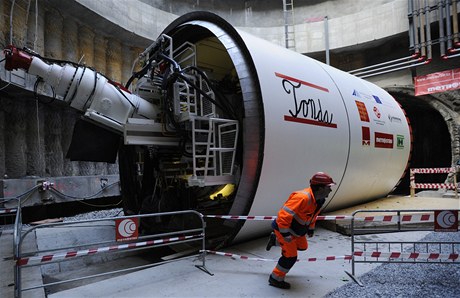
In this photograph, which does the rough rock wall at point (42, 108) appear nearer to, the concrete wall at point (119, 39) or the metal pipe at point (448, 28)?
the concrete wall at point (119, 39)

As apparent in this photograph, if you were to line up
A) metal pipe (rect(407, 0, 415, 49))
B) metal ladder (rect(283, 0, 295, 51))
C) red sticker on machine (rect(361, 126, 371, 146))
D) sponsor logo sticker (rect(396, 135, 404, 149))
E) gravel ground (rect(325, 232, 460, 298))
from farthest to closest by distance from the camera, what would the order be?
metal ladder (rect(283, 0, 295, 51)) → metal pipe (rect(407, 0, 415, 49)) → sponsor logo sticker (rect(396, 135, 404, 149)) → red sticker on machine (rect(361, 126, 371, 146)) → gravel ground (rect(325, 232, 460, 298))

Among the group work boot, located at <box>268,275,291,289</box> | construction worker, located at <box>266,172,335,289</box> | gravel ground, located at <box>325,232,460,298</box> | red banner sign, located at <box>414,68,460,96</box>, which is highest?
red banner sign, located at <box>414,68,460,96</box>

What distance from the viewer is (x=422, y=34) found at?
1151 centimetres


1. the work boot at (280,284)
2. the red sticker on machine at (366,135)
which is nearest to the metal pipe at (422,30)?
the red sticker on machine at (366,135)

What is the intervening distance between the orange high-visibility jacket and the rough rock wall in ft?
21.9

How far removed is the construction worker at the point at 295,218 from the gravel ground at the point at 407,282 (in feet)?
1.62

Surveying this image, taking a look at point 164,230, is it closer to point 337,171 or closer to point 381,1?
point 337,171

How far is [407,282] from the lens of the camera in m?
3.24

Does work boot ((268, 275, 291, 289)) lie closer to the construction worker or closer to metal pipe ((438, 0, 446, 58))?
the construction worker

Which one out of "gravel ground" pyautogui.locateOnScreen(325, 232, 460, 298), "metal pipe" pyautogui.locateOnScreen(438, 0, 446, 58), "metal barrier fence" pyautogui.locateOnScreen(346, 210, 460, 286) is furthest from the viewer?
"metal pipe" pyautogui.locateOnScreen(438, 0, 446, 58)

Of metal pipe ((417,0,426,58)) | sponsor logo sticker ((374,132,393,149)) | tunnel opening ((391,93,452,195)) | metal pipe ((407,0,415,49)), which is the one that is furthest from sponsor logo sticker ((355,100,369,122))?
tunnel opening ((391,93,452,195))

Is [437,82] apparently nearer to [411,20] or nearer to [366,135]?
[411,20]

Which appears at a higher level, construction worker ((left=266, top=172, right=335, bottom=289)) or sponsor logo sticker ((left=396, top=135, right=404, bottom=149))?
sponsor logo sticker ((left=396, top=135, right=404, bottom=149))

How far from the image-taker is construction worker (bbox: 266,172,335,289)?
3.06m
